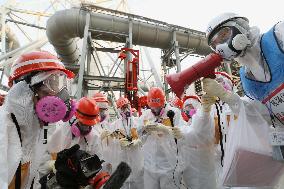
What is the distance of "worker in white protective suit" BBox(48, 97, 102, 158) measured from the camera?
3.11m

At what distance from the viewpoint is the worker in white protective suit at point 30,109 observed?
169 centimetres

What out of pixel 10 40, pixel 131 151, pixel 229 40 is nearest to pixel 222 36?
pixel 229 40

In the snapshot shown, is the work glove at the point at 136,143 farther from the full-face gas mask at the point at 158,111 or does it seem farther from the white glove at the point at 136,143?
the full-face gas mask at the point at 158,111

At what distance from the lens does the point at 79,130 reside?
328cm

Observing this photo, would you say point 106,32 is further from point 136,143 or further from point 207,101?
point 207,101

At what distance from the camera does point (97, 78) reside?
28.8 feet

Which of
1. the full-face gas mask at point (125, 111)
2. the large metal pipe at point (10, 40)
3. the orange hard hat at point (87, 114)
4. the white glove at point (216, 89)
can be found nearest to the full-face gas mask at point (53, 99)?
the orange hard hat at point (87, 114)

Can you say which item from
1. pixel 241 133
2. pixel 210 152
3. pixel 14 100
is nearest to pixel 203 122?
pixel 210 152

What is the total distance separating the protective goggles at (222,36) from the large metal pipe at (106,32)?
7470mm

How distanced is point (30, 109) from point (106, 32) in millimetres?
7909

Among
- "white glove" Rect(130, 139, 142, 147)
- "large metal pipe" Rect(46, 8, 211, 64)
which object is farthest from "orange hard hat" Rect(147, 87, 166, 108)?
"large metal pipe" Rect(46, 8, 211, 64)

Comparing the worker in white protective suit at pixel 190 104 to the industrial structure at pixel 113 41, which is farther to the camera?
the industrial structure at pixel 113 41

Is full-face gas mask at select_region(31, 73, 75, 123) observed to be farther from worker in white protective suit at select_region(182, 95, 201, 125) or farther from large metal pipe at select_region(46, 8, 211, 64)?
large metal pipe at select_region(46, 8, 211, 64)

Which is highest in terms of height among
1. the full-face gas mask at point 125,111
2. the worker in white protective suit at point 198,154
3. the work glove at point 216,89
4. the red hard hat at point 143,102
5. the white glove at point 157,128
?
the red hard hat at point 143,102
